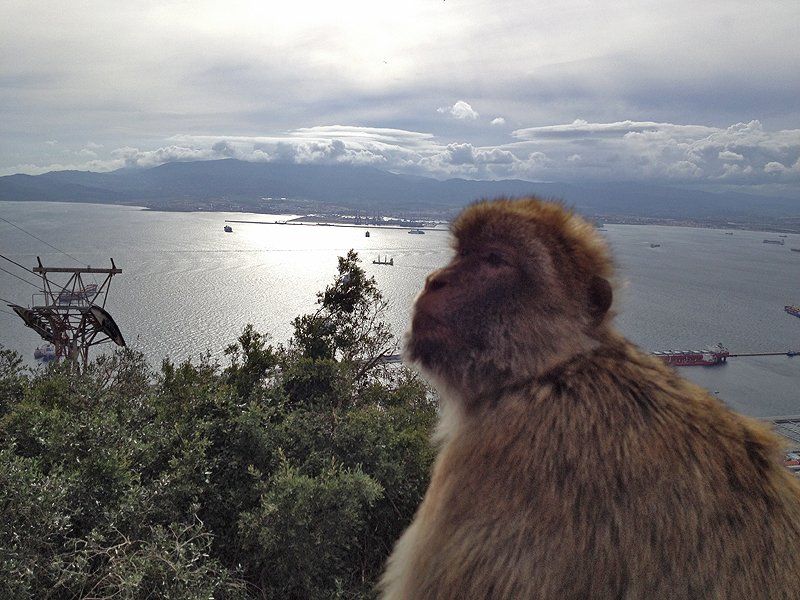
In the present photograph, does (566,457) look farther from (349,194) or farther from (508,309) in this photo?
(349,194)

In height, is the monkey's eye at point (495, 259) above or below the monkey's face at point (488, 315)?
above

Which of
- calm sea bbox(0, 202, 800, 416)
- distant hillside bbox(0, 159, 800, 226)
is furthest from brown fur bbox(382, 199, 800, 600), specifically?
distant hillside bbox(0, 159, 800, 226)

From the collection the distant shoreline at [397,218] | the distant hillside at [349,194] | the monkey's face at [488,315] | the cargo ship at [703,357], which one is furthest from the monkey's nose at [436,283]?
the distant hillside at [349,194]

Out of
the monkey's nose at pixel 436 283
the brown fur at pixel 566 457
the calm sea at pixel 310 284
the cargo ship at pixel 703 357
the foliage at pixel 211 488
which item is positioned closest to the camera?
the brown fur at pixel 566 457

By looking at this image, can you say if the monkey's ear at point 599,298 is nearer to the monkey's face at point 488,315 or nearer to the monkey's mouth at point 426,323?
the monkey's face at point 488,315

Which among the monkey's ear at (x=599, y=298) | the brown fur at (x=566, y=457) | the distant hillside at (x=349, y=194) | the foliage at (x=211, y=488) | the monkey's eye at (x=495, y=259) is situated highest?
the distant hillside at (x=349, y=194)

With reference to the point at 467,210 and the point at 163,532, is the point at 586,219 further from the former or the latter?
the point at 163,532

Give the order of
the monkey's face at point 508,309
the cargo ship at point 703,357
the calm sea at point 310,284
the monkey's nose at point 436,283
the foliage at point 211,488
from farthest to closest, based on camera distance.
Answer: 1. the calm sea at point 310,284
2. the cargo ship at point 703,357
3. the foliage at point 211,488
4. the monkey's nose at point 436,283
5. the monkey's face at point 508,309
